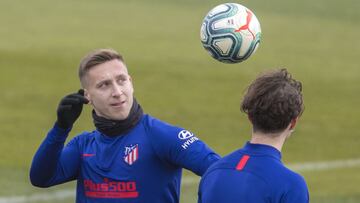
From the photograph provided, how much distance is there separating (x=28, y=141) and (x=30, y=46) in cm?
953

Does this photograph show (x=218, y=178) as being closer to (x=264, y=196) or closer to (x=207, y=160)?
(x=264, y=196)

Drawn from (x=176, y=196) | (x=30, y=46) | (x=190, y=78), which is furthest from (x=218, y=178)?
(x=30, y=46)

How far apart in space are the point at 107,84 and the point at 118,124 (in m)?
0.30

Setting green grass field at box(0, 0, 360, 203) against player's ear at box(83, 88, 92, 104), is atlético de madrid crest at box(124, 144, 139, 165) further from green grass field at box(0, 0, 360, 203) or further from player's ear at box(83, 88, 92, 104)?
green grass field at box(0, 0, 360, 203)

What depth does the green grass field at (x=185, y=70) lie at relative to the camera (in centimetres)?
1619

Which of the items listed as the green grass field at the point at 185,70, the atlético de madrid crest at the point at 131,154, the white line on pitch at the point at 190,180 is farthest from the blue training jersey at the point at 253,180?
the white line on pitch at the point at 190,180


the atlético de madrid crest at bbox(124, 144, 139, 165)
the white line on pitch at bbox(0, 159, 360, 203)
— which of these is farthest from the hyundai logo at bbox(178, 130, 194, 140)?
the white line on pitch at bbox(0, 159, 360, 203)

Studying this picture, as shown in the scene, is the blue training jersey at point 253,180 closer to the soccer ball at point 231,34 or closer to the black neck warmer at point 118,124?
the black neck warmer at point 118,124

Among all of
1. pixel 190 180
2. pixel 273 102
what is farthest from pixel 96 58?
pixel 190 180

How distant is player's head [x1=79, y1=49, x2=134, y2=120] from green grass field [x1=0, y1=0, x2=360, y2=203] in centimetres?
580

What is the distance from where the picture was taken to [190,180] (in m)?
13.8

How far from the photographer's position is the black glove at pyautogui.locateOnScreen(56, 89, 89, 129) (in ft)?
21.3

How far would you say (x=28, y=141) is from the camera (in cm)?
1628

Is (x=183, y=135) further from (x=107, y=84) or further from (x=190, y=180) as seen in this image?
(x=190, y=180)
